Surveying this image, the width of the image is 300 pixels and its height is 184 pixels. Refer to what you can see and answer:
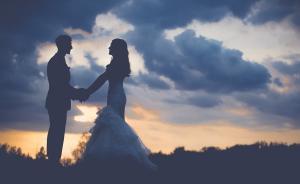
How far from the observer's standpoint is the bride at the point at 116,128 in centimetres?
1123

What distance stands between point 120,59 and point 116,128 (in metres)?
1.93

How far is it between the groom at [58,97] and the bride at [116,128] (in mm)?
1270

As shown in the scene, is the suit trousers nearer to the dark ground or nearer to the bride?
the dark ground

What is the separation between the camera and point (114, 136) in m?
11.3

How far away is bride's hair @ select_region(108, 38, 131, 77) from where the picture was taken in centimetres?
1191

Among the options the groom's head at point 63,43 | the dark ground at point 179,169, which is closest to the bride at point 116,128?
the dark ground at point 179,169

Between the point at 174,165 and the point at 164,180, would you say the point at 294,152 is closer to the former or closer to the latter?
the point at 174,165

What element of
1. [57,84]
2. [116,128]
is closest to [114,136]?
[116,128]

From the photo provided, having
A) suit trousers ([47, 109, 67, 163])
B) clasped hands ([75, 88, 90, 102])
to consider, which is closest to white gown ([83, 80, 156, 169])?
suit trousers ([47, 109, 67, 163])

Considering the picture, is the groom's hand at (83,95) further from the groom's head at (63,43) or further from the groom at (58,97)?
the groom's head at (63,43)

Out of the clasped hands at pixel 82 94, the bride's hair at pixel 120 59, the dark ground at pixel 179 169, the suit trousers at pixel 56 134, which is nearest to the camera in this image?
the dark ground at pixel 179 169

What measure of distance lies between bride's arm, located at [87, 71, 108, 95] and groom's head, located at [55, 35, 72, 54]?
1.26m

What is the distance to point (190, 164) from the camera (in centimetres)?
1367

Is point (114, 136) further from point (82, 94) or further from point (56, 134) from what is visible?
point (82, 94)
